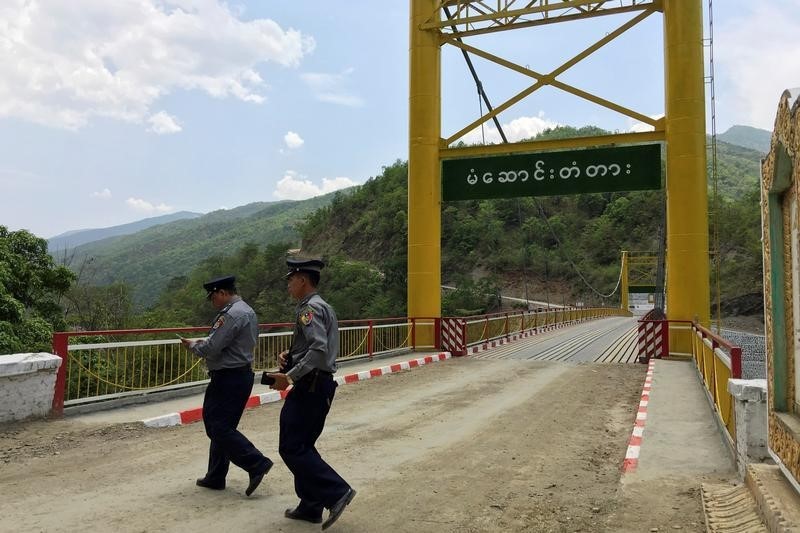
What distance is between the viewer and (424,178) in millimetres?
16438

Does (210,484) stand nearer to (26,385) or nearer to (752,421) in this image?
(26,385)

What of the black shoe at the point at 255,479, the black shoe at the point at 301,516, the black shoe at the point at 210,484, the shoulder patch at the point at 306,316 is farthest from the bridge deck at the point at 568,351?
the shoulder patch at the point at 306,316

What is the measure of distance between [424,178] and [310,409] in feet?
43.1

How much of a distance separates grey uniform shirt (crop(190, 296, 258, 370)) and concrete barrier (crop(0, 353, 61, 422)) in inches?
139

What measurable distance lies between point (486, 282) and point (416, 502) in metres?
62.8

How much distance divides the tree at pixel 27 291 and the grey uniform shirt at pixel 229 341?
11.5 m

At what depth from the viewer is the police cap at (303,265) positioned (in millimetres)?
3916

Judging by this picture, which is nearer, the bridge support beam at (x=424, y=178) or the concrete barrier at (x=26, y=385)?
the concrete barrier at (x=26, y=385)

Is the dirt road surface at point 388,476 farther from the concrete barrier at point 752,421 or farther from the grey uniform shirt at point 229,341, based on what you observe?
the grey uniform shirt at point 229,341

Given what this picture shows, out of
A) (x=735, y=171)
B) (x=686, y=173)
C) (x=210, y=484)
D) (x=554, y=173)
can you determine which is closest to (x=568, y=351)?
(x=554, y=173)

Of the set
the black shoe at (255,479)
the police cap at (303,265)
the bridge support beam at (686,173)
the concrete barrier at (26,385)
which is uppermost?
the bridge support beam at (686,173)

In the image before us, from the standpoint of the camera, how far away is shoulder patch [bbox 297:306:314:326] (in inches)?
148

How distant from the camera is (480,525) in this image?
12.6 feet

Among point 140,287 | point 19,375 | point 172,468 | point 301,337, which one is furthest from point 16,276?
point 140,287
